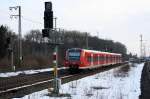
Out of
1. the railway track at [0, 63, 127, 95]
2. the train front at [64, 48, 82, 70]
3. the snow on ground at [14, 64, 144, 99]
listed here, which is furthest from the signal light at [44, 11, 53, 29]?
the train front at [64, 48, 82, 70]

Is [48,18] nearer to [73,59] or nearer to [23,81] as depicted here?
[23,81]

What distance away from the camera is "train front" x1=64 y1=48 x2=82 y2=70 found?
42747 millimetres

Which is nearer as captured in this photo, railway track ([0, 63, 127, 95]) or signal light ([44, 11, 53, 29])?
signal light ([44, 11, 53, 29])

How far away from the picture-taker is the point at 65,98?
16.4 m

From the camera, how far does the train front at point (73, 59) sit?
42.7 metres

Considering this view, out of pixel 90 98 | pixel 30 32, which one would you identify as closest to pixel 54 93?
pixel 90 98

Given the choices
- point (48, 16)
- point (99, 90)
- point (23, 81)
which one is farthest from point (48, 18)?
point (23, 81)

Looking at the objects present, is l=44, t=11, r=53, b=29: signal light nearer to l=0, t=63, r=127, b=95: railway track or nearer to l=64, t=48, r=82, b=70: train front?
l=0, t=63, r=127, b=95: railway track

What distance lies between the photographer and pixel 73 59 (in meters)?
43.2

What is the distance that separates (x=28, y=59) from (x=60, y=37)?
47.8m

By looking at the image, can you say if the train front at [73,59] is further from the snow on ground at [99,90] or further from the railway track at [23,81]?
the snow on ground at [99,90]

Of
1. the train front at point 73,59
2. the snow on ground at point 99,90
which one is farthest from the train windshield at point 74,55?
the snow on ground at point 99,90

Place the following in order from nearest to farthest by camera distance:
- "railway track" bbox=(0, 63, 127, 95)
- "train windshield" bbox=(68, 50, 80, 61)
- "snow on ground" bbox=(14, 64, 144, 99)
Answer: "snow on ground" bbox=(14, 64, 144, 99) → "railway track" bbox=(0, 63, 127, 95) → "train windshield" bbox=(68, 50, 80, 61)

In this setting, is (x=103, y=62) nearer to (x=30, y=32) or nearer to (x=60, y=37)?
(x=60, y=37)
